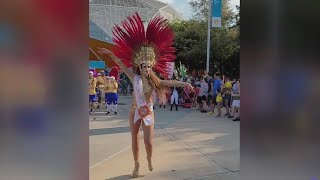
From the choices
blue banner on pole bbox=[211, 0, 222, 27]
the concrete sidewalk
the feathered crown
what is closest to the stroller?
blue banner on pole bbox=[211, 0, 222, 27]

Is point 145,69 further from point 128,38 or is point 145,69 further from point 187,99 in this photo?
point 187,99

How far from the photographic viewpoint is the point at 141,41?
4.77 m

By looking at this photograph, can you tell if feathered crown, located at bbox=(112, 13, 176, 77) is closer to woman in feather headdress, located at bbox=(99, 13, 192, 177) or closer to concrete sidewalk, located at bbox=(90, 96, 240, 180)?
woman in feather headdress, located at bbox=(99, 13, 192, 177)

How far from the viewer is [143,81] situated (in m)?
4.71

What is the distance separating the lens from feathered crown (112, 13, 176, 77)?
4.71m

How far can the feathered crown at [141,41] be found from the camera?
4.71 metres

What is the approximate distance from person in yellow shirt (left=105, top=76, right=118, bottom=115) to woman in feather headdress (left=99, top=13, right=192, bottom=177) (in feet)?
23.6

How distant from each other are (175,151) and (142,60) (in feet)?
7.00

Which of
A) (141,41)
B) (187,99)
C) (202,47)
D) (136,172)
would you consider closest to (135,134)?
(136,172)

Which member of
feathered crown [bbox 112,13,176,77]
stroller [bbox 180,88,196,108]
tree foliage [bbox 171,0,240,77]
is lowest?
stroller [bbox 180,88,196,108]

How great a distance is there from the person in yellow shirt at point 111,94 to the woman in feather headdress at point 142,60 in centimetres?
718

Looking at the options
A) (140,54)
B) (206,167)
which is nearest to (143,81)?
(140,54)

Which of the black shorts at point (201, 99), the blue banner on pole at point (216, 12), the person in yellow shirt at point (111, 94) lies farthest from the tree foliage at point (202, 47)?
the person in yellow shirt at point (111, 94)
